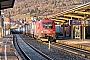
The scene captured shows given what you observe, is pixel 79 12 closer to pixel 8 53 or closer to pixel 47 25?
pixel 47 25

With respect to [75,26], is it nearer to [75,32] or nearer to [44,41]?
[75,32]

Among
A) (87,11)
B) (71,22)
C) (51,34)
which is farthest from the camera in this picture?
(71,22)

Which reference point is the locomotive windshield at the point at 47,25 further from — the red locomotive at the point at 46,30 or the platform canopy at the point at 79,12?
the platform canopy at the point at 79,12

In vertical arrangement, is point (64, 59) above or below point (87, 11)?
below

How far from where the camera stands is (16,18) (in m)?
200

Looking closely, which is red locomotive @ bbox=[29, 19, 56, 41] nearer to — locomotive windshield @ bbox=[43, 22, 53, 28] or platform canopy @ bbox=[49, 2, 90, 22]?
locomotive windshield @ bbox=[43, 22, 53, 28]

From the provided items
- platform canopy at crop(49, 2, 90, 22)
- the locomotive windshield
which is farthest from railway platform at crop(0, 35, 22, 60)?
the locomotive windshield

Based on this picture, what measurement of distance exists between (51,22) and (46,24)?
79cm

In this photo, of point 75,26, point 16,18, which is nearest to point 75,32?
point 75,26

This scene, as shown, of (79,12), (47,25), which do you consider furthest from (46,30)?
(79,12)

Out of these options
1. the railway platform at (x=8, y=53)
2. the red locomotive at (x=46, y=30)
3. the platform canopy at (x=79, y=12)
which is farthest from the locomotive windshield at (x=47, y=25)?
the railway platform at (x=8, y=53)

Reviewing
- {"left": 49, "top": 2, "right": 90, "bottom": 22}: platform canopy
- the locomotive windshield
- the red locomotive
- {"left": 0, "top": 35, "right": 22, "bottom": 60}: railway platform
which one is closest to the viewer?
{"left": 0, "top": 35, "right": 22, "bottom": 60}: railway platform

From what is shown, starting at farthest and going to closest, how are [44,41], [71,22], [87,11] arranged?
[71,22]
[44,41]
[87,11]

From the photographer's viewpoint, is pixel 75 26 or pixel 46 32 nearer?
pixel 46 32
